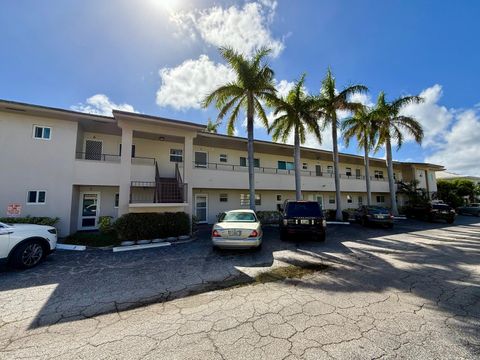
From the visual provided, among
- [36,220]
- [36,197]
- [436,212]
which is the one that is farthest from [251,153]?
[436,212]

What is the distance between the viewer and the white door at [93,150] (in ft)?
45.1

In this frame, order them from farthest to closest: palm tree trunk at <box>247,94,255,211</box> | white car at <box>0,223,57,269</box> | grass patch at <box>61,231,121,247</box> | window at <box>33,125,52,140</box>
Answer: palm tree trunk at <box>247,94,255,211</box>, window at <box>33,125,52,140</box>, grass patch at <box>61,231,121,247</box>, white car at <box>0,223,57,269</box>

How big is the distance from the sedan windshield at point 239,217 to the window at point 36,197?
31.7 ft

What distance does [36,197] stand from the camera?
36.7ft

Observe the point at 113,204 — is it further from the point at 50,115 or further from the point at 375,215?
the point at 375,215

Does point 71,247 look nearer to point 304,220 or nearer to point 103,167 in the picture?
point 103,167

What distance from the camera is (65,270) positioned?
264 inches

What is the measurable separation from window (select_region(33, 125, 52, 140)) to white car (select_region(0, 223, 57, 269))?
6.86m

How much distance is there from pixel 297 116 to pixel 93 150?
1388cm

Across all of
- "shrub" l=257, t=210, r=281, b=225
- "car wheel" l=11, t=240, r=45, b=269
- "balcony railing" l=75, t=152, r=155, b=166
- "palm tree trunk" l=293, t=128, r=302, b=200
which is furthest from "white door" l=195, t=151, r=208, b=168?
"car wheel" l=11, t=240, r=45, b=269

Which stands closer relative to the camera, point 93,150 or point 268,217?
point 93,150

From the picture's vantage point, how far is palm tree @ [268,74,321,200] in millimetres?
15594

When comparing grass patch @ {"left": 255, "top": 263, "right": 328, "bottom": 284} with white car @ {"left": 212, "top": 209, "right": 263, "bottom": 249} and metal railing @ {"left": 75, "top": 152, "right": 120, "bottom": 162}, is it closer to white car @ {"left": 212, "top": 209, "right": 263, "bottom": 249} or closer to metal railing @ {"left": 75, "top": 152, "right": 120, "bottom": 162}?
white car @ {"left": 212, "top": 209, "right": 263, "bottom": 249}

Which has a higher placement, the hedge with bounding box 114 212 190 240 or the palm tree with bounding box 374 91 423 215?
the palm tree with bounding box 374 91 423 215
